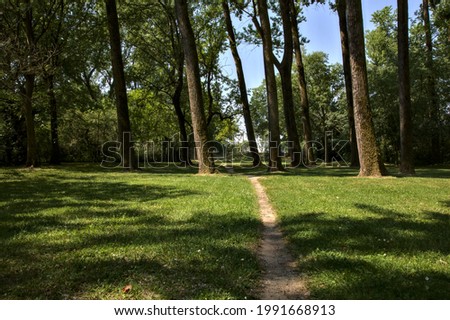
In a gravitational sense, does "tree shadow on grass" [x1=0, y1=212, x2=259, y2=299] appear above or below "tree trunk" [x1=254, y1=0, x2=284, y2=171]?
below

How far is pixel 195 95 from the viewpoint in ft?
56.4

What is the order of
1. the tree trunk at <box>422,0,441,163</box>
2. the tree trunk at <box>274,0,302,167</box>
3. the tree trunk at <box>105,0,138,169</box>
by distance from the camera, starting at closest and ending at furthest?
the tree trunk at <box>105,0,138,169</box> → the tree trunk at <box>274,0,302,167</box> → the tree trunk at <box>422,0,441,163</box>

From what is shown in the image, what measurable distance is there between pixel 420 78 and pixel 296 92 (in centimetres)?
2651

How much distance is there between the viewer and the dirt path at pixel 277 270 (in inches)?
164

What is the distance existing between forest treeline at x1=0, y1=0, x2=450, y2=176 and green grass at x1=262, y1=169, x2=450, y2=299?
5541 mm

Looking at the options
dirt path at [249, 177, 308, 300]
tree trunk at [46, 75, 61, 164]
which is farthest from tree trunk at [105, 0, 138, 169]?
dirt path at [249, 177, 308, 300]

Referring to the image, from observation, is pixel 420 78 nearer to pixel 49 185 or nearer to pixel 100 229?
pixel 49 185

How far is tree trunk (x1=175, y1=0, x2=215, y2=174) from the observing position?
17.2m

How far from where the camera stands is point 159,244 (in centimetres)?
560

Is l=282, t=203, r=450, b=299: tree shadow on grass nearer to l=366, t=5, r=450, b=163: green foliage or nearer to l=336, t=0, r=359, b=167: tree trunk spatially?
l=336, t=0, r=359, b=167: tree trunk

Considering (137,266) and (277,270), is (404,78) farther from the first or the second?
(137,266)

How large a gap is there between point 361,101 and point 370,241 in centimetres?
996

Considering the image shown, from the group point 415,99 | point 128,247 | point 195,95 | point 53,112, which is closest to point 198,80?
point 195,95

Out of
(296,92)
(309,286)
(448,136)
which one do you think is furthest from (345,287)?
(296,92)
